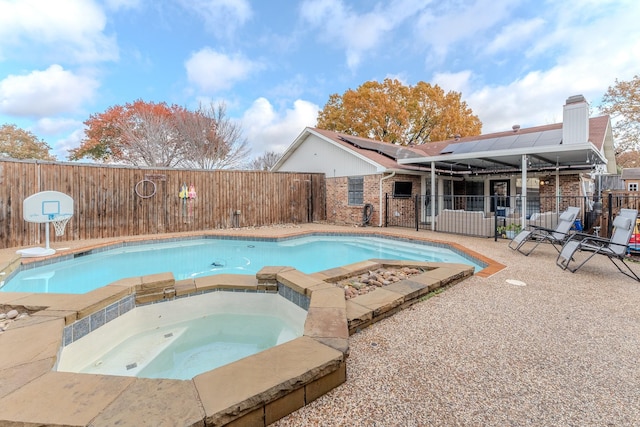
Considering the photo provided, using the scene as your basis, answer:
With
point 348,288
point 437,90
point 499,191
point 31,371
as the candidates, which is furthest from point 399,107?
point 31,371

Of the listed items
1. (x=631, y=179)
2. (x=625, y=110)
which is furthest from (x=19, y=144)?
(x=625, y=110)

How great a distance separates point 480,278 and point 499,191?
1099cm

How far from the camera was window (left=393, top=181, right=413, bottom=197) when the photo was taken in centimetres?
1213

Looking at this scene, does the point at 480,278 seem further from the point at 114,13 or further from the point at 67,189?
the point at 114,13

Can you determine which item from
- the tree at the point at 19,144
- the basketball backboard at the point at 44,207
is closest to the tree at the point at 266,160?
the tree at the point at 19,144

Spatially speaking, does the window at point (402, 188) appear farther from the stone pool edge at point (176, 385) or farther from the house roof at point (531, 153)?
the stone pool edge at point (176, 385)

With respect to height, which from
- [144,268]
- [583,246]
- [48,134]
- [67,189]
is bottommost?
[144,268]

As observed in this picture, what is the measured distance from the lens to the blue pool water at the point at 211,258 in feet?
19.2

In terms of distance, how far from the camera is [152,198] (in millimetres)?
10094

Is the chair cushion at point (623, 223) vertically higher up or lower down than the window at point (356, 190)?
lower down

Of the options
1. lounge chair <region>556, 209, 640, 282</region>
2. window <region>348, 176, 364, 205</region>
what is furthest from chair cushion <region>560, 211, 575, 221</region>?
window <region>348, 176, 364, 205</region>

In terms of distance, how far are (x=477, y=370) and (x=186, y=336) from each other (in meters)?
3.04

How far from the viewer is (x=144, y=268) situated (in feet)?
22.0

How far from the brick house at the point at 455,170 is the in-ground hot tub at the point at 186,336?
304 inches
